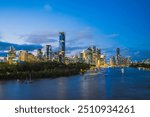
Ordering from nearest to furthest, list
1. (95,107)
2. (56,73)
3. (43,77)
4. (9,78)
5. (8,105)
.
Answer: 1. (95,107)
2. (8,105)
3. (9,78)
4. (43,77)
5. (56,73)

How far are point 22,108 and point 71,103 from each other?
2.50 ft

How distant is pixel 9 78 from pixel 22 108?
22.0m

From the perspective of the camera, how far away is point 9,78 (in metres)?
25.9

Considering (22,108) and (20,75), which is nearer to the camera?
(22,108)

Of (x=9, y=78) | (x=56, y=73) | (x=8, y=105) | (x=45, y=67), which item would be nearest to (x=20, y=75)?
(x=9, y=78)

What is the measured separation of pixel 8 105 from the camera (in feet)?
16.1

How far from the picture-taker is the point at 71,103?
4.65 metres

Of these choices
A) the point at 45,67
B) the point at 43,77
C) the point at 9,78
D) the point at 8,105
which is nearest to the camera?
the point at 8,105

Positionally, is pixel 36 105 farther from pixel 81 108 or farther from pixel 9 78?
pixel 9 78

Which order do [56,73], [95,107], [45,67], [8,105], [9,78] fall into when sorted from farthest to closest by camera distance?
[45,67], [56,73], [9,78], [8,105], [95,107]

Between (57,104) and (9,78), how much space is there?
22062mm

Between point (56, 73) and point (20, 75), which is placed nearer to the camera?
point (20, 75)

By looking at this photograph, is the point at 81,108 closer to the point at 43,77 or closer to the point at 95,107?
the point at 95,107

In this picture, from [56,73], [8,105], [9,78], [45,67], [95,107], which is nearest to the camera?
[95,107]
